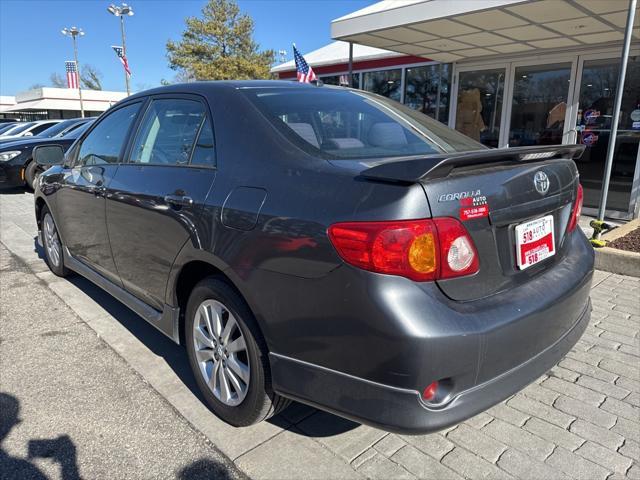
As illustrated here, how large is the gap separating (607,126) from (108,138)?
7.80m

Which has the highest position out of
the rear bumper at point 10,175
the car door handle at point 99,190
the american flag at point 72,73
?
the american flag at point 72,73

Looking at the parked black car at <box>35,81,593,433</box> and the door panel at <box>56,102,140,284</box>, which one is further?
the door panel at <box>56,102,140,284</box>

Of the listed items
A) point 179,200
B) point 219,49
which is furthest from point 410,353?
point 219,49

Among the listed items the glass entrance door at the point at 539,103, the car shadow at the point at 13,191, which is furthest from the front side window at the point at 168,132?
the car shadow at the point at 13,191

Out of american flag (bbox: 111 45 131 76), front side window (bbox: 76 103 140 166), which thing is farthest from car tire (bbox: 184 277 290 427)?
american flag (bbox: 111 45 131 76)

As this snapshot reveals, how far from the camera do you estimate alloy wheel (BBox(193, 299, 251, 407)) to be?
2.19 metres

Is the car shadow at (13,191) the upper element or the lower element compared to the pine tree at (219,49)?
lower

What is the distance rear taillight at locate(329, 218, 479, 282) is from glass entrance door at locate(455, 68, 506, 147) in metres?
8.58

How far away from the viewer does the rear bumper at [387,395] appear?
1630mm

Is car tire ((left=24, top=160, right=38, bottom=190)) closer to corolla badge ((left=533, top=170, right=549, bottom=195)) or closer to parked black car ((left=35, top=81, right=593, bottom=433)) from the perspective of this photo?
parked black car ((left=35, top=81, right=593, bottom=433))

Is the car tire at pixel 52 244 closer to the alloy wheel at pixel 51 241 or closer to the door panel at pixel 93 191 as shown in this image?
the alloy wheel at pixel 51 241

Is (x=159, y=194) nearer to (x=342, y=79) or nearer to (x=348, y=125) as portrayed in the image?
(x=348, y=125)

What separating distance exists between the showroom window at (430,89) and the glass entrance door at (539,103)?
213 centimetres

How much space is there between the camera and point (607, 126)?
780cm
